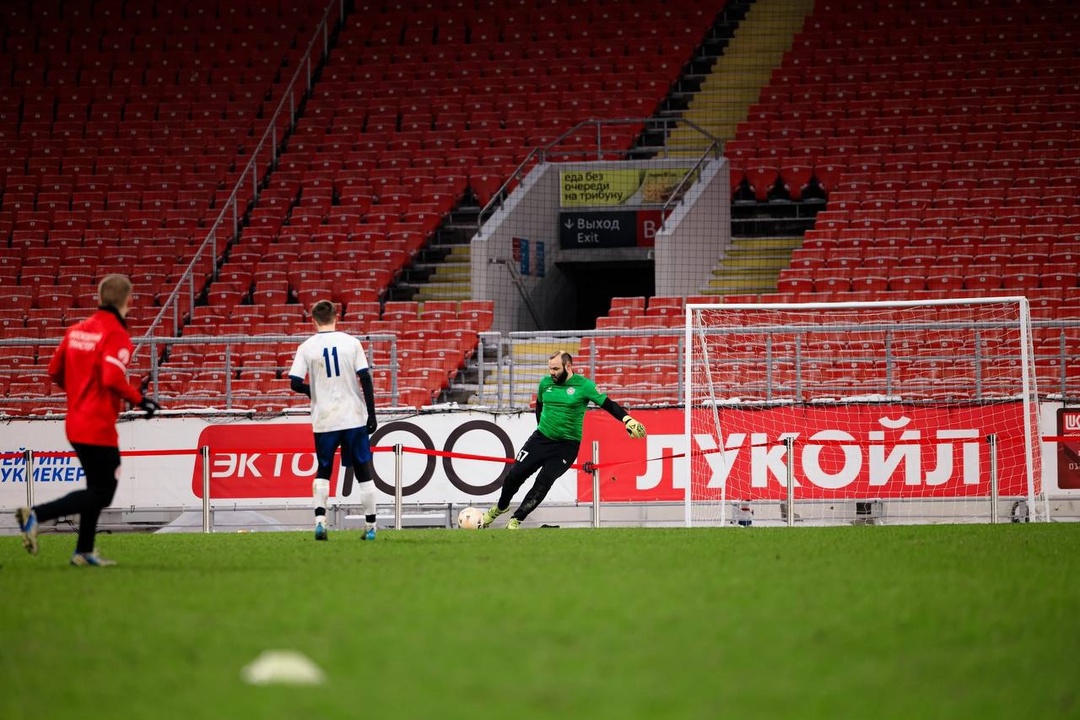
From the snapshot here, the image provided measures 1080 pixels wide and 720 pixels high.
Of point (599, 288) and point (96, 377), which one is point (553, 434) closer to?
point (96, 377)

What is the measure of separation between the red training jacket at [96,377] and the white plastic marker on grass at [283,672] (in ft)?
12.3

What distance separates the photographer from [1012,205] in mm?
22500

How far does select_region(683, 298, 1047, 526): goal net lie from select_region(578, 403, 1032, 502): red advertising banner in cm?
2

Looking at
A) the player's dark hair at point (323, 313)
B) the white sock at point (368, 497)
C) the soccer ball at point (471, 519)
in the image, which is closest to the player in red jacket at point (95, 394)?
the player's dark hair at point (323, 313)

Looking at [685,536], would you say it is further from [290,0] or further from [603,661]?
[290,0]

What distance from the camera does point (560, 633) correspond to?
5777mm

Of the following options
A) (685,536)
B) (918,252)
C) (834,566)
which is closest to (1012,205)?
(918,252)

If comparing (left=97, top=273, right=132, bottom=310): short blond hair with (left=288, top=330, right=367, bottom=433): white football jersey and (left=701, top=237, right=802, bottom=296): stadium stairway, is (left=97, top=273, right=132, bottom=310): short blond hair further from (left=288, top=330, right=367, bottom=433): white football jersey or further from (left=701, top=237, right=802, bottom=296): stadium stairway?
(left=701, top=237, right=802, bottom=296): stadium stairway

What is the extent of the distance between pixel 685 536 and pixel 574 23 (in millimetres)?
20709

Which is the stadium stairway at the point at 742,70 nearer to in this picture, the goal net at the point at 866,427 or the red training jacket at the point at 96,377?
the goal net at the point at 866,427

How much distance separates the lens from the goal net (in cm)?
1608

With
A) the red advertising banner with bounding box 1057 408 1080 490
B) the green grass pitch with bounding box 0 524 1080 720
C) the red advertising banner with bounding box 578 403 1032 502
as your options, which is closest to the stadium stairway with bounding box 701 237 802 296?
the red advertising banner with bounding box 578 403 1032 502

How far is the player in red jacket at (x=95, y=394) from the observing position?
8.41 metres

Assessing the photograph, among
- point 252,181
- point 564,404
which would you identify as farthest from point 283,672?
point 252,181
